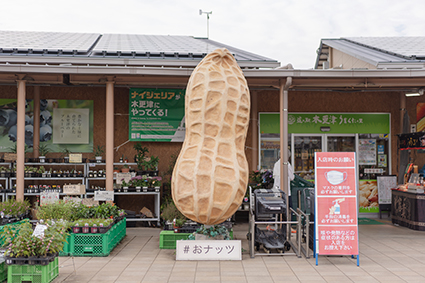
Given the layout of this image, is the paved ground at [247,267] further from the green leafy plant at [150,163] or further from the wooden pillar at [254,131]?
the wooden pillar at [254,131]

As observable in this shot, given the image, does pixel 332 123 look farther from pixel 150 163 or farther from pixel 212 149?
pixel 212 149

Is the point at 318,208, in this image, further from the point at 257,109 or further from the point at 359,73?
the point at 257,109

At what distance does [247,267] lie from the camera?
627cm

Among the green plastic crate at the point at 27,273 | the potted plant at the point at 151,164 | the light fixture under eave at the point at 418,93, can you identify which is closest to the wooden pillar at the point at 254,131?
the potted plant at the point at 151,164

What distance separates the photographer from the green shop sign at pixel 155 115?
10.9 meters

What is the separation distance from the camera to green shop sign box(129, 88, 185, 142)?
35.7 ft

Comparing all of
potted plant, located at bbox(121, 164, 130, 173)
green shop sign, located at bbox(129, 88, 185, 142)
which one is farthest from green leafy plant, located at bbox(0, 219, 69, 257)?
green shop sign, located at bbox(129, 88, 185, 142)

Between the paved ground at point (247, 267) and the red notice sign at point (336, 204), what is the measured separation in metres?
0.39

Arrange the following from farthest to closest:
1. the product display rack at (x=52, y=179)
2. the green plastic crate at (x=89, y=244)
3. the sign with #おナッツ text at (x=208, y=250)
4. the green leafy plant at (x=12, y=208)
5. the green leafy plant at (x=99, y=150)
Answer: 1. the green leafy plant at (x=99, y=150)
2. the product display rack at (x=52, y=179)
3. the green leafy plant at (x=12, y=208)
4. the green plastic crate at (x=89, y=244)
5. the sign with #おナッツ text at (x=208, y=250)

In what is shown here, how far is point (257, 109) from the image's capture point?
11.6 meters

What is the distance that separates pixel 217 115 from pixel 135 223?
4976mm

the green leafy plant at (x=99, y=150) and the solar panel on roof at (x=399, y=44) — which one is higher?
the solar panel on roof at (x=399, y=44)

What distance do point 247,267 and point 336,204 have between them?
74.5 inches

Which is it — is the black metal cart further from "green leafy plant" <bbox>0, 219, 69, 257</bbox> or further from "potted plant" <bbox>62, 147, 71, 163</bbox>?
"potted plant" <bbox>62, 147, 71, 163</bbox>
